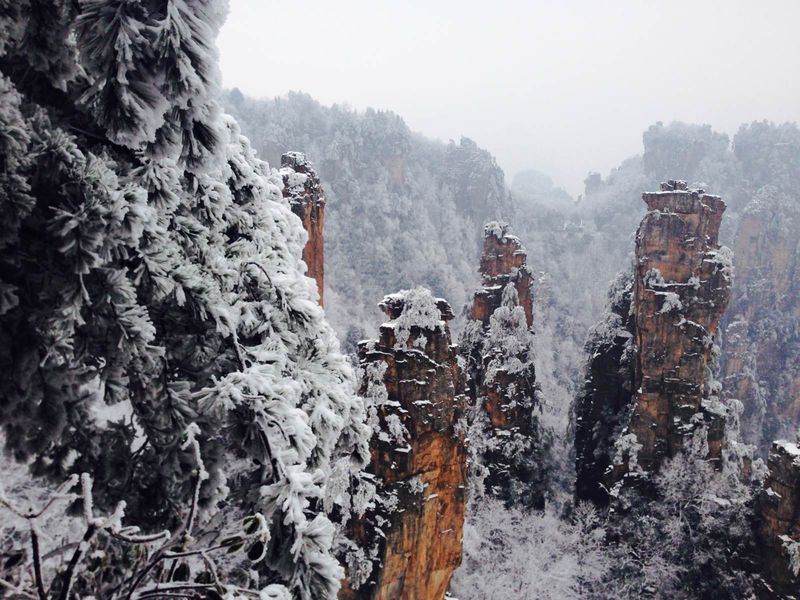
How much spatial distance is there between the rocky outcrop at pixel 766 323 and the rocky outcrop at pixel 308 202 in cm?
3187

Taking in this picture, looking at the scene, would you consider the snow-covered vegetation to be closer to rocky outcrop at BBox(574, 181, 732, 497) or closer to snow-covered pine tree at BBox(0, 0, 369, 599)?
snow-covered pine tree at BBox(0, 0, 369, 599)

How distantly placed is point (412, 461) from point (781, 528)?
12.7 m

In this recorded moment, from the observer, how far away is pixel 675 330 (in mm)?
22766

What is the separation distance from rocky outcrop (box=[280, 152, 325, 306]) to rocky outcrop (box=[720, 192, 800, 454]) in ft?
105

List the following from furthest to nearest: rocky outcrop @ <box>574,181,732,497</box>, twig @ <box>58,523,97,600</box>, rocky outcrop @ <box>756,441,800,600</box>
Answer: rocky outcrop @ <box>574,181,732,497</box>, rocky outcrop @ <box>756,441,800,600</box>, twig @ <box>58,523,97,600</box>

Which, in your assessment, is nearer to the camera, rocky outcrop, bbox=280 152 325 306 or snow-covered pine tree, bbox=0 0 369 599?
snow-covered pine tree, bbox=0 0 369 599

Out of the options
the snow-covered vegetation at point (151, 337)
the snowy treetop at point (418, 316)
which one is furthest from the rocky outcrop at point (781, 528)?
the snow-covered vegetation at point (151, 337)

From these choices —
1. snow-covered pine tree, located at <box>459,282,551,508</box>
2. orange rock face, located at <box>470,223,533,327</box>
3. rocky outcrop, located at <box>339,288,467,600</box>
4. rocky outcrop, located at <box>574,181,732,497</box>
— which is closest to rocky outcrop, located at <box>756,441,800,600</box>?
rocky outcrop, located at <box>574,181,732,497</box>

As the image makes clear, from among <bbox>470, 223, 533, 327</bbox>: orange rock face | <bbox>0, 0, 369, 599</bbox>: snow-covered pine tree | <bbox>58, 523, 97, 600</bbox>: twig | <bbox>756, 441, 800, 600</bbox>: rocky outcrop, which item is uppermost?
<bbox>470, 223, 533, 327</bbox>: orange rock face

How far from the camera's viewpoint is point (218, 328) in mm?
3078

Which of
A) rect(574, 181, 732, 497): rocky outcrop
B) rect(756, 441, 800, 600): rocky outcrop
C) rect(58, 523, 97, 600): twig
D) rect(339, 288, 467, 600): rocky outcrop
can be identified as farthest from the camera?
rect(574, 181, 732, 497): rocky outcrop

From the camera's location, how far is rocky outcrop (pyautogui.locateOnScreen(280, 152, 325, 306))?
19.3m

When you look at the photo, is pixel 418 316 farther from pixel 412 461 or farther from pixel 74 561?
pixel 74 561

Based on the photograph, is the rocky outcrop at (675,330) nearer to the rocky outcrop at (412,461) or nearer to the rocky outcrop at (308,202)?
the rocky outcrop at (412,461)
